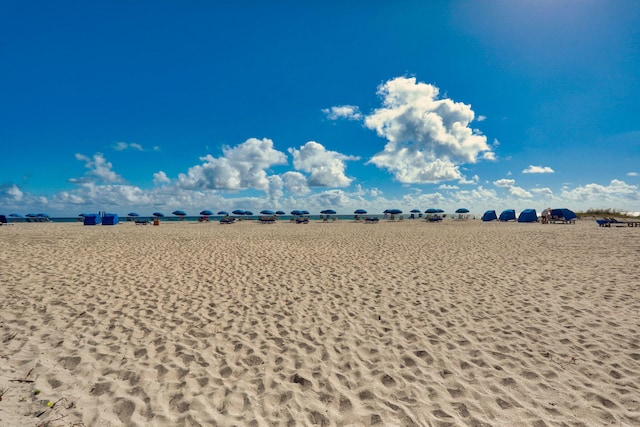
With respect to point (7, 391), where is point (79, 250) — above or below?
above

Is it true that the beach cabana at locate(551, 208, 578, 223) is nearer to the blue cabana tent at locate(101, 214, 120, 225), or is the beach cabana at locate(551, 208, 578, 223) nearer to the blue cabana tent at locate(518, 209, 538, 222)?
the blue cabana tent at locate(518, 209, 538, 222)

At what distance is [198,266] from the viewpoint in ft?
34.3

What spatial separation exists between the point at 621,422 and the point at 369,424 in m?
2.78

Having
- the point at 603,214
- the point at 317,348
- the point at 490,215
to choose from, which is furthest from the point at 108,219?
the point at 603,214

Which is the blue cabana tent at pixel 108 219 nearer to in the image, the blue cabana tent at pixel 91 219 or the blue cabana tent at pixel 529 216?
the blue cabana tent at pixel 91 219

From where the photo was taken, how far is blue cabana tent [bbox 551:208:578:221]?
3691 cm

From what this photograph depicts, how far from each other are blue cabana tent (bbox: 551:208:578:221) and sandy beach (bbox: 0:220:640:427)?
115ft

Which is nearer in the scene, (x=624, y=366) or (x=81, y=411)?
(x=81, y=411)

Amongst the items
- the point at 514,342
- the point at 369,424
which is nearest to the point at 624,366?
the point at 514,342

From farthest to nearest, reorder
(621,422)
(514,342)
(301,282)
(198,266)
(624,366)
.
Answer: (198,266) < (301,282) < (514,342) < (624,366) < (621,422)

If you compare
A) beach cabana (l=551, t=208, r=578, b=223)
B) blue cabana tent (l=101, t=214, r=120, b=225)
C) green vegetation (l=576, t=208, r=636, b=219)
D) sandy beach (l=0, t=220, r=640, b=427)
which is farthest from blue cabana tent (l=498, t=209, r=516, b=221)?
blue cabana tent (l=101, t=214, r=120, b=225)

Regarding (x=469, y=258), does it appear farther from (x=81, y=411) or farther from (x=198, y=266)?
(x=81, y=411)

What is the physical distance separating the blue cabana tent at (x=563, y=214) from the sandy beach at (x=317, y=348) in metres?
35.0

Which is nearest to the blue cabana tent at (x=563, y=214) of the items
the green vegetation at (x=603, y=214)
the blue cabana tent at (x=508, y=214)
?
the blue cabana tent at (x=508, y=214)
